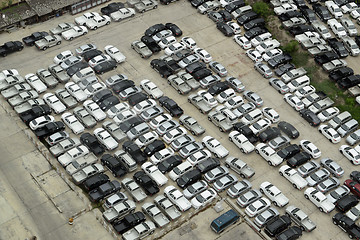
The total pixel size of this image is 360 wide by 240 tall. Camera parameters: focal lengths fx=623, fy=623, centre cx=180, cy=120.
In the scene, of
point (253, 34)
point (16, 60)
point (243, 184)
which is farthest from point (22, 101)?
point (253, 34)

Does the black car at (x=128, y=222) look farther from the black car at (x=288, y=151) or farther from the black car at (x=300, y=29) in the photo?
the black car at (x=300, y=29)

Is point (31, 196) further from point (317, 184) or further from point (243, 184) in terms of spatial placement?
point (317, 184)

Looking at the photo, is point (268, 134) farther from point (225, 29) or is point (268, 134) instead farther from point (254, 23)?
point (254, 23)

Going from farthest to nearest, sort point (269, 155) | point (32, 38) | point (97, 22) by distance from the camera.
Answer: point (97, 22) < point (32, 38) < point (269, 155)

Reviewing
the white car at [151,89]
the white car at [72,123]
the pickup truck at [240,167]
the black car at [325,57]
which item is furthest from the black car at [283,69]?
the white car at [72,123]

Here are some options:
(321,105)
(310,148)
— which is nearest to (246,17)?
(321,105)

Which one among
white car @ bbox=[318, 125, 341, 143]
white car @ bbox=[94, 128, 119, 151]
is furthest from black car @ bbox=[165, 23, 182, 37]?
white car @ bbox=[318, 125, 341, 143]
